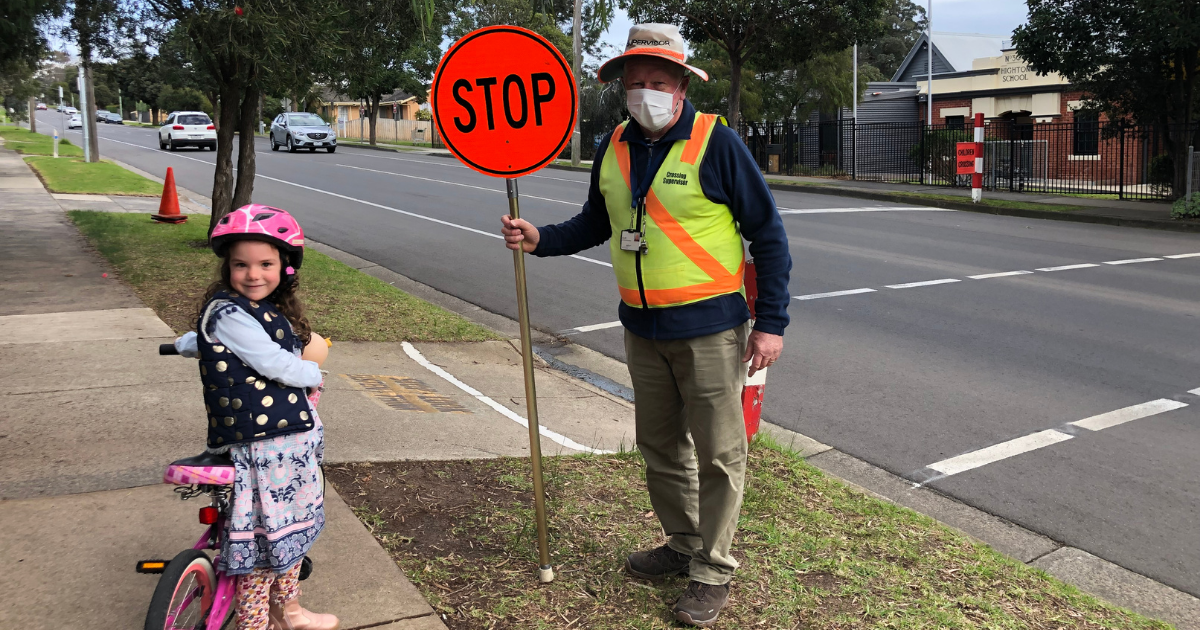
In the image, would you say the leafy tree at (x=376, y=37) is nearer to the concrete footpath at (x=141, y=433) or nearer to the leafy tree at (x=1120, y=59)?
the concrete footpath at (x=141, y=433)

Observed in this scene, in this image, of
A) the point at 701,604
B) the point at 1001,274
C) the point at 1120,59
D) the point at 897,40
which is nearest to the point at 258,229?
the point at 701,604

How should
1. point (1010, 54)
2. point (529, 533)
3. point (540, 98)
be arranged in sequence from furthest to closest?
point (1010, 54), point (529, 533), point (540, 98)

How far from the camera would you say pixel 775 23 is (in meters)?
26.1

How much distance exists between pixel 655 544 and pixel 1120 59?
19.6 m

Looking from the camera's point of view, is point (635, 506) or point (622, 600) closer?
point (622, 600)

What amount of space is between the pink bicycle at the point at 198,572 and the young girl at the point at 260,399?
0.05 meters

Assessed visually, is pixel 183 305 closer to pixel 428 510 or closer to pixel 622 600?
pixel 428 510

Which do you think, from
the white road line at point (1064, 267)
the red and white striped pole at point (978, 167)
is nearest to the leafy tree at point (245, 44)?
the white road line at point (1064, 267)

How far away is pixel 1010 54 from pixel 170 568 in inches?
1406

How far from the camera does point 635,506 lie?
455cm

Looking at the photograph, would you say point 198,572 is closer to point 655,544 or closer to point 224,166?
point 655,544

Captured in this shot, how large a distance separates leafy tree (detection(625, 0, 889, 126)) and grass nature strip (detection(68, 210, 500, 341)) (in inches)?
610

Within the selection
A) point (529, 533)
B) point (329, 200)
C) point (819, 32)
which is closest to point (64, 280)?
point (529, 533)

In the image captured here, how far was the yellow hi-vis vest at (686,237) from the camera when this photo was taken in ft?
11.0
